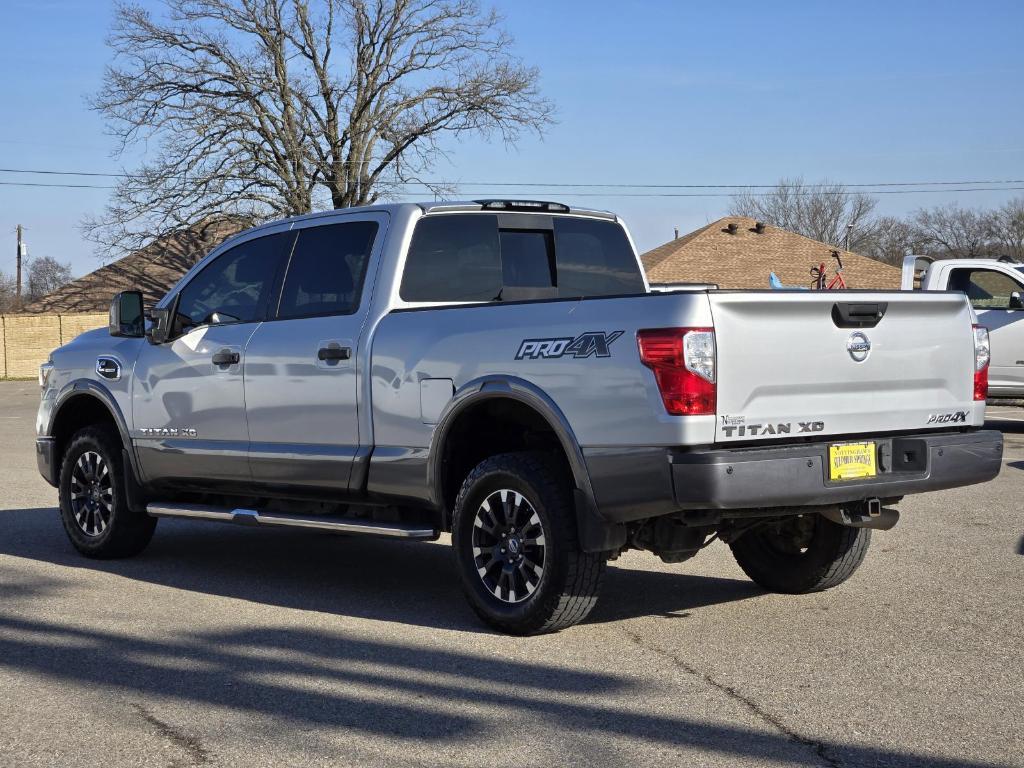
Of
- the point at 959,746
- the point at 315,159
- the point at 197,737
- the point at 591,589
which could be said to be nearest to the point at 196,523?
the point at 591,589

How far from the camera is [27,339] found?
4669cm

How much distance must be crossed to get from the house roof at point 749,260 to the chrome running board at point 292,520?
138 feet

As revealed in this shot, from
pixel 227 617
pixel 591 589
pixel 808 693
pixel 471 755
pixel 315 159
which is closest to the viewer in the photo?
pixel 471 755

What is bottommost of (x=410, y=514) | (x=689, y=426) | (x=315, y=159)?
(x=410, y=514)

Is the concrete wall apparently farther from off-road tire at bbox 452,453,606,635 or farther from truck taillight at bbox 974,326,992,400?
truck taillight at bbox 974,326,992,400

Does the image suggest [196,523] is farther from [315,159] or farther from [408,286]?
[315,159]

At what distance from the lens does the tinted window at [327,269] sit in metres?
7.29

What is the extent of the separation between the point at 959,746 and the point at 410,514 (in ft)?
10.7

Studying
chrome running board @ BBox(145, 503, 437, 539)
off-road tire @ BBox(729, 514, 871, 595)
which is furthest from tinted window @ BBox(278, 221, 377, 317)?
off-road tire @ BBox(729, 514, 871, 595)

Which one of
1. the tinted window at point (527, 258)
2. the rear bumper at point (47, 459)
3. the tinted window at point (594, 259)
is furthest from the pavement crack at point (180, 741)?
the rear bumper at point (47, 459)

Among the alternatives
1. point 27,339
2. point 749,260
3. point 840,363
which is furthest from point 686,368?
point 749,260

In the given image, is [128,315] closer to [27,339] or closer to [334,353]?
[334,353]

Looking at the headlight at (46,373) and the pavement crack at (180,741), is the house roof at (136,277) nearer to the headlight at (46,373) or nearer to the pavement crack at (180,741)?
the headlight at (46,373)

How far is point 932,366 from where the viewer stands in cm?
624
